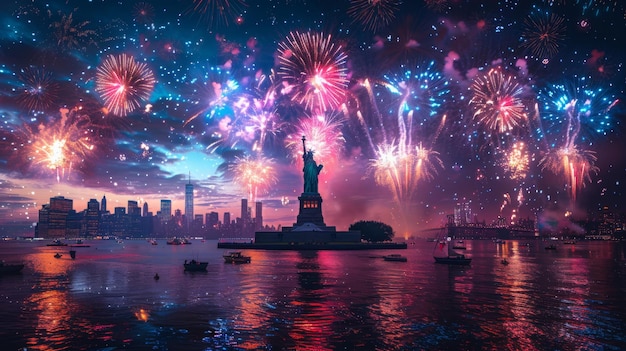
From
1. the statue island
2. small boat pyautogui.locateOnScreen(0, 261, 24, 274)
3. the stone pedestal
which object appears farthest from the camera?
the stone pedestal

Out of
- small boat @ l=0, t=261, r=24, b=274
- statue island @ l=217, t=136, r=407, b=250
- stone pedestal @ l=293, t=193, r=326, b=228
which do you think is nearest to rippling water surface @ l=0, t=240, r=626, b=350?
small boat @ l=0, t=261, r=24, b=274

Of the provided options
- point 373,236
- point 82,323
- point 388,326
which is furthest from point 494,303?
point 373,236

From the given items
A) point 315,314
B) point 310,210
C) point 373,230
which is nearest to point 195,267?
point 315,314

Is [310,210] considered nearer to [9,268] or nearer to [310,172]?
[310,172]

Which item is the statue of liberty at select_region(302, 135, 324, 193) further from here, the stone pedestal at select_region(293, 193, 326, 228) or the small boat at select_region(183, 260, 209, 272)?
the small boat at select_region(183, 260, 209, 272)

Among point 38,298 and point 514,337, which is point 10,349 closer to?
point 38,298

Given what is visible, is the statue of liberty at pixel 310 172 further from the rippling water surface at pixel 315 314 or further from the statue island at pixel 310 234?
the rippling water surface at pixel 315 314

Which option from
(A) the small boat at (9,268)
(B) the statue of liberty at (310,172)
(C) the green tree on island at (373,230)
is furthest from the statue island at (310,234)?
(A) the small boat at (9,268)
